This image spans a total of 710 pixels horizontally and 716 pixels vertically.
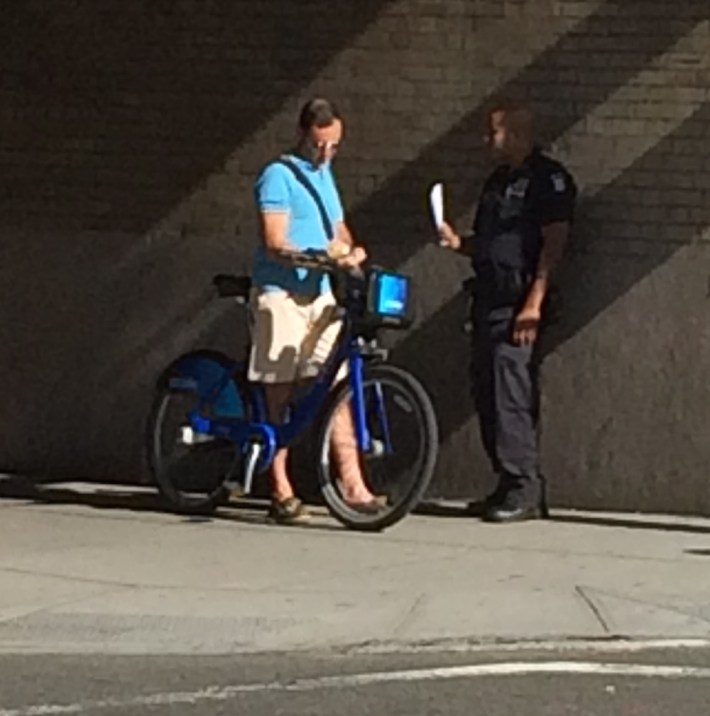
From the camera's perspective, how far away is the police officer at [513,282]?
1079cm

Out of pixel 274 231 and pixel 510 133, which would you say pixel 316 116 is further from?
pixel 510 133

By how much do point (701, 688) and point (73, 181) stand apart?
5.74 meters

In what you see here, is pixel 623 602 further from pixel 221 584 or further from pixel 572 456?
pixel 572 456

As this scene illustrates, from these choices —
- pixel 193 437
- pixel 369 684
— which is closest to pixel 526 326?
pixel 193 437

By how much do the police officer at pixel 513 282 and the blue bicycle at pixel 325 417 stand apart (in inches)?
17.4

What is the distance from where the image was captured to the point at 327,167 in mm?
10766

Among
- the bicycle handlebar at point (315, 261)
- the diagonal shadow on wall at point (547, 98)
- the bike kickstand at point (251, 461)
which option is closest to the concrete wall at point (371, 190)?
the diagonal shadow on wall at point (547, 98)

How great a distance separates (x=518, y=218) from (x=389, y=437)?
127 cm

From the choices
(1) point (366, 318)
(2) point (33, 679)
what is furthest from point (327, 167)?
(2) point (33, 679)

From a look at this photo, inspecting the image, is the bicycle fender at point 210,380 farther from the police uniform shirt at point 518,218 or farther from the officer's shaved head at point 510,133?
the officer's shaved head at point 510,133

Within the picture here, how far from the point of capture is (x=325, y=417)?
420 inches

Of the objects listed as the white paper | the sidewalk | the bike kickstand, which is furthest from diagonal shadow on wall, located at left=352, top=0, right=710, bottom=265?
the sidewalk

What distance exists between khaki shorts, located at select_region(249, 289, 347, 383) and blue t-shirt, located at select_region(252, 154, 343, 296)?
6cm

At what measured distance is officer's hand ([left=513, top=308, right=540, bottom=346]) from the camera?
1081cm
